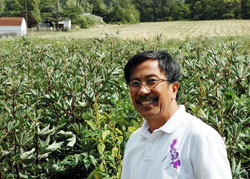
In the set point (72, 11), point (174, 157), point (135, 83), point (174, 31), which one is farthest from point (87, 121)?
point (72, 11)

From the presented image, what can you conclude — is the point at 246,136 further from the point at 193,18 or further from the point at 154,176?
the point at 193,18

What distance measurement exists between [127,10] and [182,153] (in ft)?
Result: 309

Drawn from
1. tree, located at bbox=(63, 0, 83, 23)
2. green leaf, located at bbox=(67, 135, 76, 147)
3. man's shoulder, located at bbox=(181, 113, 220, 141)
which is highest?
tree, located at bbox=(63, 0, 83, 23)

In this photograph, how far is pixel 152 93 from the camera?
167 centimetres

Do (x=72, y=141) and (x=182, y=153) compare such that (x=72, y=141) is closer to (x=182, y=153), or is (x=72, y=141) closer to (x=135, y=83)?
(x=135, y=83)

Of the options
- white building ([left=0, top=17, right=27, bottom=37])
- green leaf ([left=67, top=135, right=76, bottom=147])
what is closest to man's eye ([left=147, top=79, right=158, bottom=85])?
green leaf ([left=67, top=135, right=76, bottom=147])

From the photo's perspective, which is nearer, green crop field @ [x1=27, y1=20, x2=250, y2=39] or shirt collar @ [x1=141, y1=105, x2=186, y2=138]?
shirt collar @ [x1=141, y1=105, x2=186, y2=138]

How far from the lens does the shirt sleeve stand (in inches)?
53.9

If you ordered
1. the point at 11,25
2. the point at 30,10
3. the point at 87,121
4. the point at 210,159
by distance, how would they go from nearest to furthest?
the point at 210,159, the point at 87,121, the point at 11,25, the point at 30,10

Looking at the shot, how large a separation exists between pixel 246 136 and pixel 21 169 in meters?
1.97

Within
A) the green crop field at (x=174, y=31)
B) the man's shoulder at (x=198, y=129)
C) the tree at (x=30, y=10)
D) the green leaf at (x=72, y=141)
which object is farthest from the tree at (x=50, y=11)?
the man's shoulder at (x=198, y=129)

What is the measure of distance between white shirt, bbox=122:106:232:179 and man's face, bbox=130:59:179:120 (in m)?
0.09

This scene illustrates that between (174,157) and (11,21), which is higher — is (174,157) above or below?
below

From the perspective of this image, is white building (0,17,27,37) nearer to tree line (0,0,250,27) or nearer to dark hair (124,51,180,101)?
tree line (0,0,250,27)
